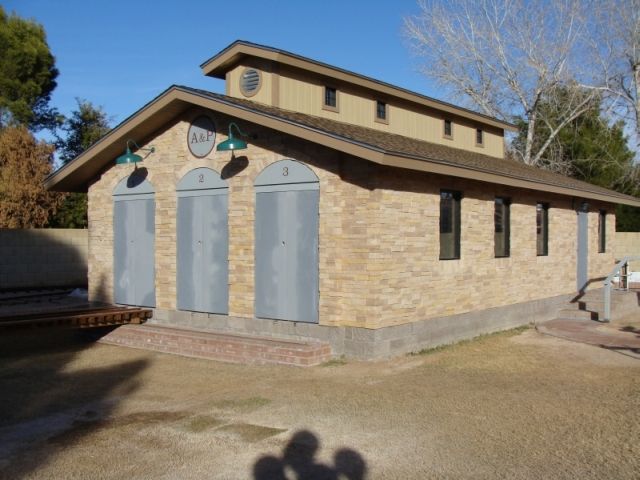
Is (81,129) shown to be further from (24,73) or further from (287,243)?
(287,243)

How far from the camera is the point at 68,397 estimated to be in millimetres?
9055

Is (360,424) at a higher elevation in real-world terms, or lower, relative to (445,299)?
lower

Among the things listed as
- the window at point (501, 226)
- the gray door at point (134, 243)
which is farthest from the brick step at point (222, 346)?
the window at point (501, 226)

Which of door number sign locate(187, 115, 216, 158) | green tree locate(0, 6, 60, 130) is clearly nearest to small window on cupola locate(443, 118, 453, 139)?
door number sign locate(187, 115, 216, 158)

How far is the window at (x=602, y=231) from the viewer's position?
66.0ft

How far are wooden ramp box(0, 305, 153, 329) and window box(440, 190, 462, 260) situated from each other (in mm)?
6141

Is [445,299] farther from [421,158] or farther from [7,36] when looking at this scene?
[7,36]

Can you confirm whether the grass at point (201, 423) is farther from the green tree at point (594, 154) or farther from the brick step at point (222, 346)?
the green tree at point (594, 154)

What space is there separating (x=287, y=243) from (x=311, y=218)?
67cm

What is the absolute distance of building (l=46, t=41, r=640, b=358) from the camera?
423 inches

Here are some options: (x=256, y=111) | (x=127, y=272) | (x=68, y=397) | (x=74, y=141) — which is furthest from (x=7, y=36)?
(x=68, y=397)

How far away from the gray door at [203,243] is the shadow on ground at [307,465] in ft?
20.2

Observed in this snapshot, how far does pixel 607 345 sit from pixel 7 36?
100.0 feet

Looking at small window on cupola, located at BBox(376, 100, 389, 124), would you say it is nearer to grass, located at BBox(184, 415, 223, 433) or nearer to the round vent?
the round vent
